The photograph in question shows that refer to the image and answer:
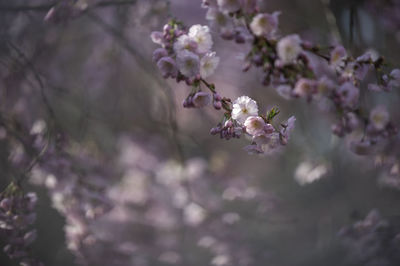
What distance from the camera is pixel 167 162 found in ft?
8.92

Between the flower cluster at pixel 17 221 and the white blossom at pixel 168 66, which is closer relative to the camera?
the white blossom at pixel 168 66

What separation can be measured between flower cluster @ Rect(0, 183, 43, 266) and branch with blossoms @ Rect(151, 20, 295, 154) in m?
0.72

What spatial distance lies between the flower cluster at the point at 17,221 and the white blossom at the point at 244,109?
819mm

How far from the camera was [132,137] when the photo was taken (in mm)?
2889

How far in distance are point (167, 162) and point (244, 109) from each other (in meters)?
1.96

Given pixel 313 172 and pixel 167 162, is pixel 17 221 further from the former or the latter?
pixel 167 162

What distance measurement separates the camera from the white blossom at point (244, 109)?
82 cm

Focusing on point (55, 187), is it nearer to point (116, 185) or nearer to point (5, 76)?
point (5, 76)

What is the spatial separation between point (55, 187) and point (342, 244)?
1.68 metres

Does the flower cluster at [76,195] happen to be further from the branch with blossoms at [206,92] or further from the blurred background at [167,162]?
the branch with blossoms at [206,92]

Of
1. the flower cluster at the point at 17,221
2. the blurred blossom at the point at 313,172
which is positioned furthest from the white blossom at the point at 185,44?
the blurred blossom at the point at 313,172

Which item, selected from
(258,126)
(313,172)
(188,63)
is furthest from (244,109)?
(313,172)

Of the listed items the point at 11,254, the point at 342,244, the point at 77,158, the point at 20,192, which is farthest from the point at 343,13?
the point at 11,254

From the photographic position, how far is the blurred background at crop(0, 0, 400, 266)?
1741mm
